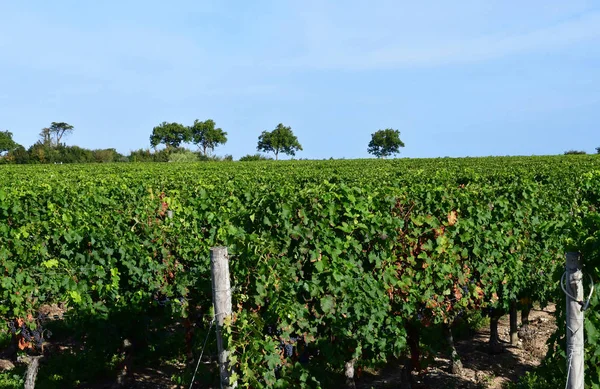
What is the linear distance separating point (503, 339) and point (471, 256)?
2.05 meters

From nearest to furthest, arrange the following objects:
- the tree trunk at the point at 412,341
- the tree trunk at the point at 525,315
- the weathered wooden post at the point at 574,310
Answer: the weathered wooden post at the point at 574,310, the tree trunk at the point at 412,341, the tree trunk at the point at 525,315

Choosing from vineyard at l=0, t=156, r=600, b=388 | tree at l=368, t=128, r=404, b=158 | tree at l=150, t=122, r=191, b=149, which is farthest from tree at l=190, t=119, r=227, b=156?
vineyard at l=0, t=156, r=600, b=388

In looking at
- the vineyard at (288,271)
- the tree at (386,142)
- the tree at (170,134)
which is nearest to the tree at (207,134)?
Result: the tree at (170,134)

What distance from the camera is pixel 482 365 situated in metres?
7.84

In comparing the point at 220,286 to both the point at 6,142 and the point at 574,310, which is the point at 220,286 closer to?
the point at 574,310

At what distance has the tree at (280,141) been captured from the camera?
363 feet

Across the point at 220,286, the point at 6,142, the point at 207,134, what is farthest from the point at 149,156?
the point at 220,286

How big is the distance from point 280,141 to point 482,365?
10417cm

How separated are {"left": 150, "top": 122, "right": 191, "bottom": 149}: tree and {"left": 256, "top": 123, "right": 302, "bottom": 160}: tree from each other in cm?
1460

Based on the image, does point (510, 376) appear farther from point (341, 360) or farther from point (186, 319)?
point (186, 319)

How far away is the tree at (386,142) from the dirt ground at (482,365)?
4095 inches

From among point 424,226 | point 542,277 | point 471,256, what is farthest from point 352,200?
point 542,277

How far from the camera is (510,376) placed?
24.5 ft

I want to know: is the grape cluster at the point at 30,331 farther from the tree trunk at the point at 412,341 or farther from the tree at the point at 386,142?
the tree at the point at 386,142
